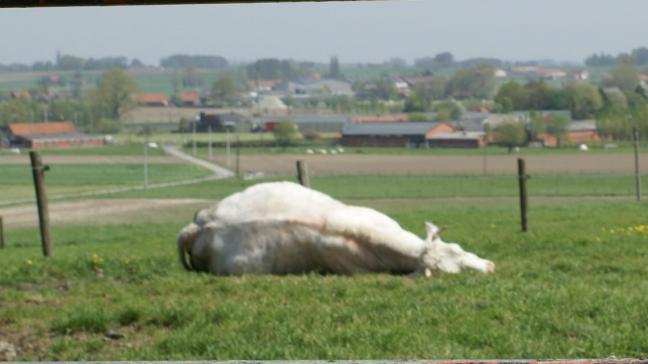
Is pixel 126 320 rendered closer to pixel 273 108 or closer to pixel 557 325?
pixel 557 325

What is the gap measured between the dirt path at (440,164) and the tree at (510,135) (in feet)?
13.4

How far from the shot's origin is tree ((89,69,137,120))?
287 ft

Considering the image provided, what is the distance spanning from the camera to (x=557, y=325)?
6.80 meters

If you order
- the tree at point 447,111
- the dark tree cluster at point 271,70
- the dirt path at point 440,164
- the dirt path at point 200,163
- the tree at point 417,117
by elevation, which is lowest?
the dirt path at point 200,163

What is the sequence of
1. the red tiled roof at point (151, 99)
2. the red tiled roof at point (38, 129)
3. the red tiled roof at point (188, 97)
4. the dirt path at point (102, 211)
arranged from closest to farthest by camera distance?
1. the dirt path at point (102, 211)
2. the red tiled roof at point (38, 129)
3. the red tiled roof at point (151, 99)
4. the red tiled roof at point (188, 97)

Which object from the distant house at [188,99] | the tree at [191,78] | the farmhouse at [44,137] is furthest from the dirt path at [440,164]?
the tree at [191,78]

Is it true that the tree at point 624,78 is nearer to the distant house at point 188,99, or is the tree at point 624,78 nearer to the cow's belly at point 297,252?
the distant house at point 188,99

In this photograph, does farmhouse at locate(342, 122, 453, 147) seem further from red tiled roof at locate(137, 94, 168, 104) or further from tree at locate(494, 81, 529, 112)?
red tiled roof at locate(137, 94, 168, 104)

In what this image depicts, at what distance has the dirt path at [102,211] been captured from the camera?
118ft

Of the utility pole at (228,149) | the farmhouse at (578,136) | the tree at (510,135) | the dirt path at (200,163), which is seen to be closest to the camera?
the dirt path at (200,163)

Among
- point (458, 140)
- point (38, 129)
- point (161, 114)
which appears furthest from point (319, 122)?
point (38, 129)

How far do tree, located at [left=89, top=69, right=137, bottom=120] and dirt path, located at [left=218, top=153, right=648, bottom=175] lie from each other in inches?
636

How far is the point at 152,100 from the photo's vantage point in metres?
100

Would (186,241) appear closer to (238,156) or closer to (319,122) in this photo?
(238,156)
